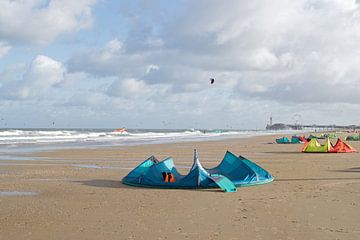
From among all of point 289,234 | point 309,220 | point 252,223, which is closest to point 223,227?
point 252,223

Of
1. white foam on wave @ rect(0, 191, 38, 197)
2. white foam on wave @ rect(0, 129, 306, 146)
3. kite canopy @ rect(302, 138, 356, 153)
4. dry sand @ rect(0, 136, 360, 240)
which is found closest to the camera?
dry sand @ rect(0, 136, 360, 240)

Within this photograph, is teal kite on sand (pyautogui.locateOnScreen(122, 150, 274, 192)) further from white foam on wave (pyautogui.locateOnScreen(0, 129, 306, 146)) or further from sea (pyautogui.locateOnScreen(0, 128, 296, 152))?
white foam on wave (pyautogui.locateOnScreen(0, 129, 306, 146))

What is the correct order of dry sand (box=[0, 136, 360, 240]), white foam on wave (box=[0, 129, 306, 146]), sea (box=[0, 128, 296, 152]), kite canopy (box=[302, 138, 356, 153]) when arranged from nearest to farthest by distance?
dry sand (box=[0, 136, 360, 240])
kite canopy (box=[302, 138, 356, 153])
sea (box=[0, 128, 296, 152])
white foam on wave (box=[0, 129, 306, 146])

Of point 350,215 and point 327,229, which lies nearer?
point 327,229

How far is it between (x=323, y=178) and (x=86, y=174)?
7.51m

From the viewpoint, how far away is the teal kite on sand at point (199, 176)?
11.6 meters

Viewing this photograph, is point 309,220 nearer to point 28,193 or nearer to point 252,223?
point 252,223

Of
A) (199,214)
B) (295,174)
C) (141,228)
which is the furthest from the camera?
(295,174)

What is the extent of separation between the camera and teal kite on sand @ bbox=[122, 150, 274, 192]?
11594 mm

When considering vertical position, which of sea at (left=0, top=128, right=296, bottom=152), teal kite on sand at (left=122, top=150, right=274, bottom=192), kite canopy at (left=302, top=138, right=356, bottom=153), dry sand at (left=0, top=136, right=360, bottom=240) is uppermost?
sea at (left=0, top=128, right=296, bottom=152)

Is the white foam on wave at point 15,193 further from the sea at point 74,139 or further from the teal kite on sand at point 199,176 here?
the sea at point 74,139

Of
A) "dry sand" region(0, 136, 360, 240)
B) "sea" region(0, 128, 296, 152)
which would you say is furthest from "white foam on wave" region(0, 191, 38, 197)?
"sea" region(0, 128, 296, 152)

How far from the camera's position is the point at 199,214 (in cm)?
840

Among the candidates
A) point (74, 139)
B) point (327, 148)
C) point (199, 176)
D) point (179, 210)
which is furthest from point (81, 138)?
point (179, 210)
